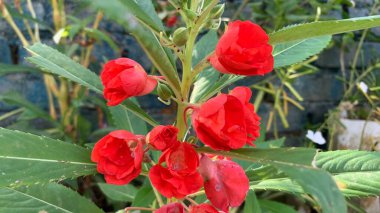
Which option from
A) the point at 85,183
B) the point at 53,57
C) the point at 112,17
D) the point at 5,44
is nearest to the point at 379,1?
the point at 85,183

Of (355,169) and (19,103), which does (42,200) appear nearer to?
(355,169)

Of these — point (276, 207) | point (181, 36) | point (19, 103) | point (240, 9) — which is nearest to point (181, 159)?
point (181, 36)

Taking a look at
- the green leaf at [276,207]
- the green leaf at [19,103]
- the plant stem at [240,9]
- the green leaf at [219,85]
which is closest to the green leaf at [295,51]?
the green leaf at [219,85]

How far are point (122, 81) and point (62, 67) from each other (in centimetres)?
14

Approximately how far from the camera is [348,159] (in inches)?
22.3

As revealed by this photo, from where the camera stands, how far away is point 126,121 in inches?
30.0

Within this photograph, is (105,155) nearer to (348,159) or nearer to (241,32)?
(241,32)

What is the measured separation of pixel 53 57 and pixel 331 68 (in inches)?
58.1

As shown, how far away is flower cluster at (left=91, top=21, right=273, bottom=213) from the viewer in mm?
420

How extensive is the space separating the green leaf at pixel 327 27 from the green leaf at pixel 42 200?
34cm

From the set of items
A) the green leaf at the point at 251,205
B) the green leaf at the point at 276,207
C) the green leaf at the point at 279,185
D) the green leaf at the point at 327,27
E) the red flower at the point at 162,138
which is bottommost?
the green leaf at the point at 276,207

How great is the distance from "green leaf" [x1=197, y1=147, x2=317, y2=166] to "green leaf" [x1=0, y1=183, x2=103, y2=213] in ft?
0.88

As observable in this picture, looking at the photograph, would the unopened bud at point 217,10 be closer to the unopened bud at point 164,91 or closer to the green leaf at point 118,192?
the unopened bud at point 164,91

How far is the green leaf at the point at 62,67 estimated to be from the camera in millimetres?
561
